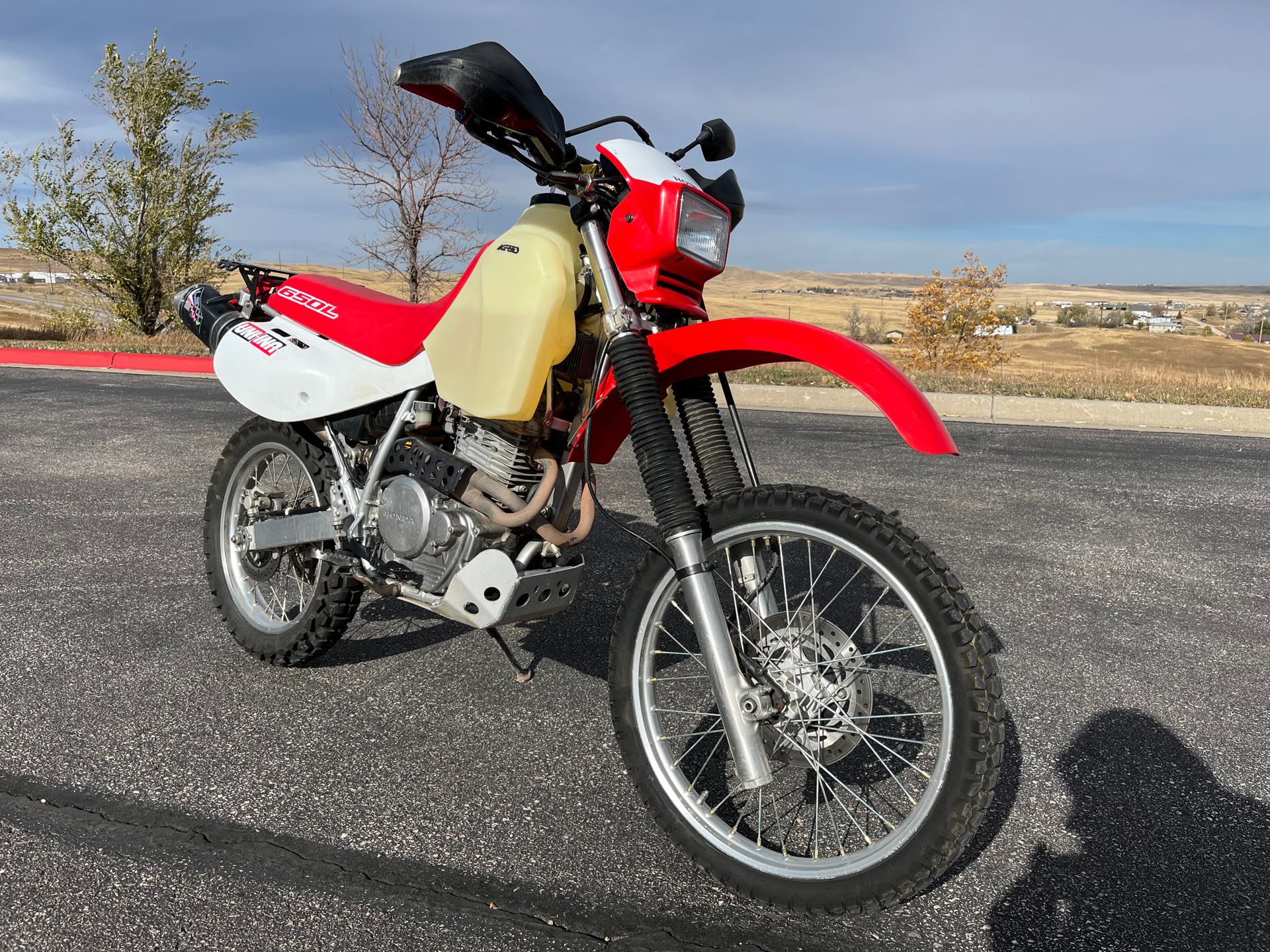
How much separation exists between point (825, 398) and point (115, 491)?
841 centimetres

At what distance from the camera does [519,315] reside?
2.69 metres

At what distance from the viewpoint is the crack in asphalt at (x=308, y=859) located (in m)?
2.25

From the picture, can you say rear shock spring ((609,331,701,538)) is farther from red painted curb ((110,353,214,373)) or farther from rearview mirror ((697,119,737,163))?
red painted curb ((110,353,214,373))

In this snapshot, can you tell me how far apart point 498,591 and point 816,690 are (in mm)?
981

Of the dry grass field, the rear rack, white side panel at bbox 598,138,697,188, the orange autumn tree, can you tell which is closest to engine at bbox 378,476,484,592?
white side panel at bbox 598,138,697,188

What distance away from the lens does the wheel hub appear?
8.13 feet

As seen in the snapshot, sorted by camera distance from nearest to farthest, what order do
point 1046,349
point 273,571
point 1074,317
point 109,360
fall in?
point 273,571
point 109,360
point 1046,349
point 1074,317

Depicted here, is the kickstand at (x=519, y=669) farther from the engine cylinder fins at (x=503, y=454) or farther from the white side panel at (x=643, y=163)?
the white side panel at (x=643, y=163)

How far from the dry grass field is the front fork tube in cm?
1130

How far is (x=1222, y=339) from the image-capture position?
248 feet

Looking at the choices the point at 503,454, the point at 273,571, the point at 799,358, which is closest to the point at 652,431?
the point at 799,358

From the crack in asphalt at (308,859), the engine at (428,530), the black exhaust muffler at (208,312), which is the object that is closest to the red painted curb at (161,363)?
the black exhaust muffler at (208,312)

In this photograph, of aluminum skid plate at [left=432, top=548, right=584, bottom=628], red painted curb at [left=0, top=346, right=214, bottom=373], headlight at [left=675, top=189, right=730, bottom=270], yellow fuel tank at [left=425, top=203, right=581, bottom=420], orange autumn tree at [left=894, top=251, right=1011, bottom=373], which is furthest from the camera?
orange autumn tree at [left=894, top=251, right=1011, bottom=373]

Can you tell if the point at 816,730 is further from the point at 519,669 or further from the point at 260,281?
the point at 260,281
